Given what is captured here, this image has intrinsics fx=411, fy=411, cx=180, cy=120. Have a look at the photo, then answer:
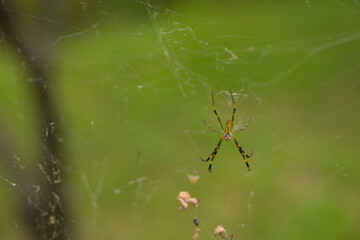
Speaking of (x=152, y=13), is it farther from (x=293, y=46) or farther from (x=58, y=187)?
→ (x=58, y=187)

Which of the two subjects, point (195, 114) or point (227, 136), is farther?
point (195, 114)

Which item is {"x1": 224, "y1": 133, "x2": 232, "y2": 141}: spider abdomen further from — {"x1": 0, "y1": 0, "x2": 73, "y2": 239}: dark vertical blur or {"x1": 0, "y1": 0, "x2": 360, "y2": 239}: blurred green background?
{"x1": 0, "y1": 0, "x2": 73, "y2": 239}: dark vertical blur

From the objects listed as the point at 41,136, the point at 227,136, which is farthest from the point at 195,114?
the point at 41,136

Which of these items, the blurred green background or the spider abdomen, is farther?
the blurred green background

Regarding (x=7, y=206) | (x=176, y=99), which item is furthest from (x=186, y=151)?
(x=7, y=206)

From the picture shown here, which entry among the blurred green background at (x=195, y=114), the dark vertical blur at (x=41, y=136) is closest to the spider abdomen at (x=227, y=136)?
the blurred green background at (x=195, y=114)

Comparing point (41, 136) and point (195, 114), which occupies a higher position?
point (41, 136)

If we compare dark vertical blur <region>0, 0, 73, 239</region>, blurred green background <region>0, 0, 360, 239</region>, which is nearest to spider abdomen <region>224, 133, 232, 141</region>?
blurred green background <region>0, 0, 360, 239</region>

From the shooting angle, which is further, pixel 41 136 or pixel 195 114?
pixel 195 114

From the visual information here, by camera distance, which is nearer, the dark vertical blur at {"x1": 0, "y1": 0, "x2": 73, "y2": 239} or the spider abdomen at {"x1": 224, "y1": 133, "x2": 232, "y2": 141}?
the spider abdomen at {"x1": 224, "y1": 133, "x2": 232, "y2": 141}

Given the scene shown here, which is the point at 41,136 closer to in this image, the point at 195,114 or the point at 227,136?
the point at 195,114
